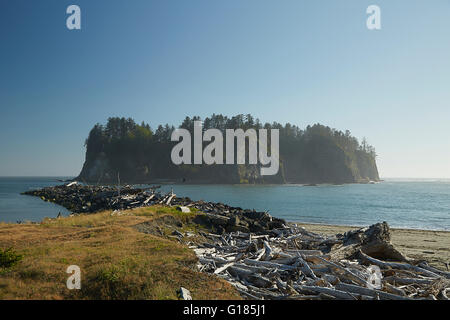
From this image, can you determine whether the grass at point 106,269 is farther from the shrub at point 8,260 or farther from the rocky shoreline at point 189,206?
the rocky shoreline at point 189,206

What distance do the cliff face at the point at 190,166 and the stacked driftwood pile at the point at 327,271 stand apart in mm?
118409

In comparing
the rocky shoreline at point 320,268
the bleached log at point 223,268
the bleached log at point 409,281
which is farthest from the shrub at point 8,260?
the bleached log at point 409,281

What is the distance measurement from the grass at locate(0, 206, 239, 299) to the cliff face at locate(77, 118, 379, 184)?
→ 121 metres

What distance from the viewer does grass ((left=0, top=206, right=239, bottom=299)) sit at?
7.77 m

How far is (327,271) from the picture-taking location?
10984 millimetres

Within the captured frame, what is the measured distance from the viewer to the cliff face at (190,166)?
142 m

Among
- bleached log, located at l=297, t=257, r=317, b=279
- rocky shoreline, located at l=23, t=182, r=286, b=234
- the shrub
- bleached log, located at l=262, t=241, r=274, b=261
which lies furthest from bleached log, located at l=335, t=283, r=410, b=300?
the shrub

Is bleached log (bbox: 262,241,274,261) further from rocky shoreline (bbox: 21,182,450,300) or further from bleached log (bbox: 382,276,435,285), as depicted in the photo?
bleached log (bbox: 382,276,435,285)

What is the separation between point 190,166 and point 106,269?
13812 cm

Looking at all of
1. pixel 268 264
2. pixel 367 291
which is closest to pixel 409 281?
pixel 367 291

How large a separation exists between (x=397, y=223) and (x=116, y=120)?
542 ft

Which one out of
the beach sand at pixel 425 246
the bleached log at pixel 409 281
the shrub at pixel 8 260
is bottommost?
the beach sand at pixel 425 246

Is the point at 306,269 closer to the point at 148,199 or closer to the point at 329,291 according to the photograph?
the point at 329,291
